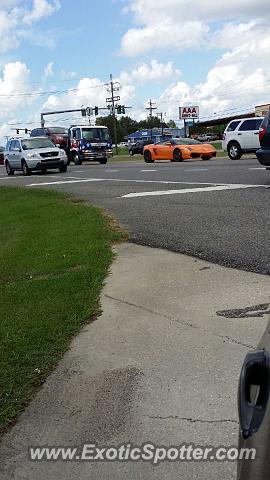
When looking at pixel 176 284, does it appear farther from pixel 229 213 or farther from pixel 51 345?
pixel 229 213

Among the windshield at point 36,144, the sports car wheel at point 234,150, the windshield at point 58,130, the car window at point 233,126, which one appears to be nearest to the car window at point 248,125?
the car window at point 233,126

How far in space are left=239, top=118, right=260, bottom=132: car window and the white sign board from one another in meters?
60.9

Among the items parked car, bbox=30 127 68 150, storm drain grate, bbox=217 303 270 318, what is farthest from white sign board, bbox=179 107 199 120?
storm drain grate, bbox=217 303 270 318

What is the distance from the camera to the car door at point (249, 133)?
79.0 ft

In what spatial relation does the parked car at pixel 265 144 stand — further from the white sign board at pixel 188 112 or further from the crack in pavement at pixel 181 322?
the white sign board at pixel 188 112

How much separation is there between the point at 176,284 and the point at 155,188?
7895 mm

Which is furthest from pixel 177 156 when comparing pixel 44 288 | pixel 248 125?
pixel 44 288

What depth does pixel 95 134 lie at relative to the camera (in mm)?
34719

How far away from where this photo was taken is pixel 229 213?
27.6ft

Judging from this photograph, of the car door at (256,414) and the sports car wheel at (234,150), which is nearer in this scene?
the car door at (256,414)

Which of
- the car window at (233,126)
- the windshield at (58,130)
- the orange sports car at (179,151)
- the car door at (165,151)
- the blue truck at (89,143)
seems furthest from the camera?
the windshield at (58,130)

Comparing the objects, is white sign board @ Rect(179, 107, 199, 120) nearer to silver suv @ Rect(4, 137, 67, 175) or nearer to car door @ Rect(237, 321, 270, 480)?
silver suv @ Rect(4, 137, 67, 175)

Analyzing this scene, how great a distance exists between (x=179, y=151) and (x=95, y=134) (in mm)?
7820

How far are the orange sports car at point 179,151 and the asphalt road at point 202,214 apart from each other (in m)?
13.9
